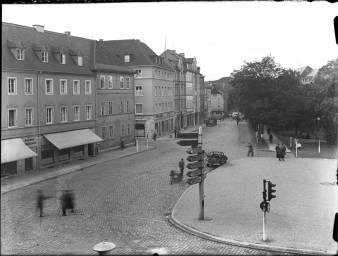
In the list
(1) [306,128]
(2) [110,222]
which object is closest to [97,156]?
(2) [110,222]

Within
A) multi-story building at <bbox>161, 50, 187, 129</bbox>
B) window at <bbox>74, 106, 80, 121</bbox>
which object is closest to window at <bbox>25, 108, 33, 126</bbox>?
window at <bbox>74, 106, 80, 121</bbox>

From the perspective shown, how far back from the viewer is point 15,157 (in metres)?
3.24

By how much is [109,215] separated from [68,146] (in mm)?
1369

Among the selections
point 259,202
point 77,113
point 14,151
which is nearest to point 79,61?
point 77,113

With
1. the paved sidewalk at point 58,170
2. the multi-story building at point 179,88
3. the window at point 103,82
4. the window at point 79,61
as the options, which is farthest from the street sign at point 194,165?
the window at point 79,61

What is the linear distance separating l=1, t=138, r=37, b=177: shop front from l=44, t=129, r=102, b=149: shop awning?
0.83 feet

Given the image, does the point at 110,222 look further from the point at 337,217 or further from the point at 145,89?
the point at 337,217

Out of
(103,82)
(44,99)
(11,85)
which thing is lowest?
(44,99)

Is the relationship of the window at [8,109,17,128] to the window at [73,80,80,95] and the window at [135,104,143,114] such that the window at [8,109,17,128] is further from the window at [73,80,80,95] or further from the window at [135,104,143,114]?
the window at [135,104,143,114]

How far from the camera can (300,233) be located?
5.53 m

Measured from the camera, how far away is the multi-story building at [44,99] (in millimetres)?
3211

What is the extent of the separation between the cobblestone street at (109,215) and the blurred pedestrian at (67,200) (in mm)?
58

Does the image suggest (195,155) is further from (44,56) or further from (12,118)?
(12,118)

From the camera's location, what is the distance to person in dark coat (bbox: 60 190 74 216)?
4.37m
